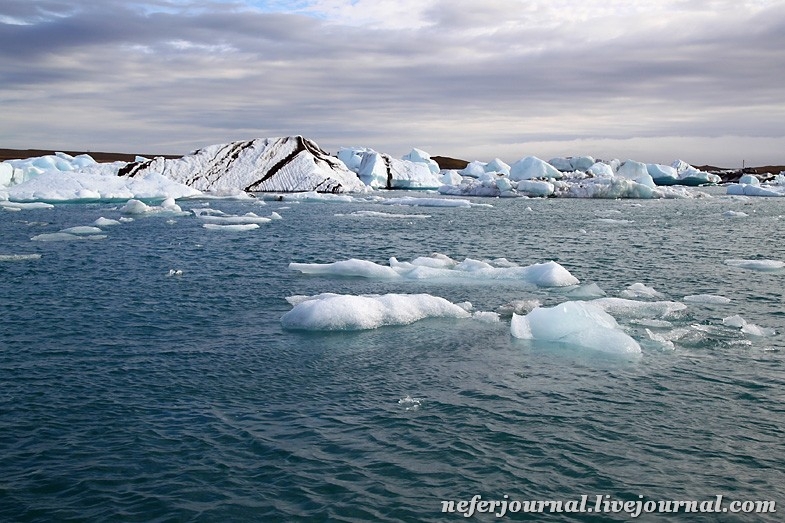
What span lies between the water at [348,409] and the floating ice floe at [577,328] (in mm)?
245

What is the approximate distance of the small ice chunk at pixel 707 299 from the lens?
1252cm

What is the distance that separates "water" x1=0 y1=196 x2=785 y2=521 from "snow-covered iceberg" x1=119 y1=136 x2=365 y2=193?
4084 centimetres

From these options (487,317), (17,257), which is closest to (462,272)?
(487,317)

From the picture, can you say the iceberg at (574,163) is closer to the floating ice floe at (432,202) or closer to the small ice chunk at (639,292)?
the floating ice floe at (432,202)

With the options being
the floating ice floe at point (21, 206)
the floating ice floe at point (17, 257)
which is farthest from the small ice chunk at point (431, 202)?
the floating ice floe at point (17, 257)

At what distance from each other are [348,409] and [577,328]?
154 inches

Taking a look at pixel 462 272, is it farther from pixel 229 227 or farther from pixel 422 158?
pixel 422 158

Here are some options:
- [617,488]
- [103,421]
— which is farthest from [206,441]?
[617,488]

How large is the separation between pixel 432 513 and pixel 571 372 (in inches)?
148

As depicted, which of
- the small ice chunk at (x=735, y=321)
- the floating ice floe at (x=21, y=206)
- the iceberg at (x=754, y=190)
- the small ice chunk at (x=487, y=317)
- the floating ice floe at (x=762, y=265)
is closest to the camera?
the small ice chunk at (x=735, y=321)

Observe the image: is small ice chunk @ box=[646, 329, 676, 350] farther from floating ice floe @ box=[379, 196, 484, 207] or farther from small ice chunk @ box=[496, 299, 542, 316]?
floating ice floe @ box=[379, 196, 484, 207]

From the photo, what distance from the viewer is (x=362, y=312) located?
34.4ft

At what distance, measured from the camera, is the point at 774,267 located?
16.7m

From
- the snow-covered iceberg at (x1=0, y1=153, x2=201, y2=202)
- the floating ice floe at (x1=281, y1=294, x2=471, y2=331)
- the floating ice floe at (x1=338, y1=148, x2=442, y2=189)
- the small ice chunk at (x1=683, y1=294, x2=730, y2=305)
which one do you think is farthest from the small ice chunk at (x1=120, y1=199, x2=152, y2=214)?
the floating ice floe at (x1=338, y1=148, x2=442, y2=189)
